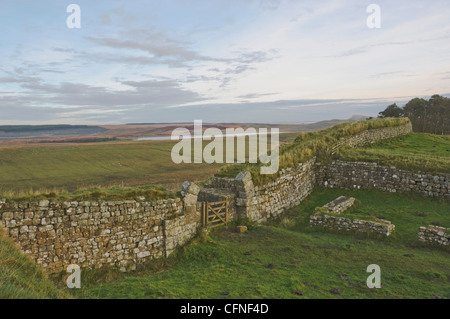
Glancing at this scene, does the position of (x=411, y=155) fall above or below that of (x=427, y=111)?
below

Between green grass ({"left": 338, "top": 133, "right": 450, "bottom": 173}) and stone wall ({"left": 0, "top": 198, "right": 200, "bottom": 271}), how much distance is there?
14062 mm

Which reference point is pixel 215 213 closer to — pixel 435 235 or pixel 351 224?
pixel 351 224

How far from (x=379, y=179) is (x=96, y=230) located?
16.9 metres

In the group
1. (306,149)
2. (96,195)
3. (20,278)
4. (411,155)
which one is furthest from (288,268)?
(411,155)

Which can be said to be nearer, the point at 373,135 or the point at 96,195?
the point at 96,195

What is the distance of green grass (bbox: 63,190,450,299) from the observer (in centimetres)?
770

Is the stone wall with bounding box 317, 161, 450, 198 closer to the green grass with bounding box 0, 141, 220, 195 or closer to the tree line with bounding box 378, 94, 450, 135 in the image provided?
the green grass with bounding box 0, 141, 220, 195

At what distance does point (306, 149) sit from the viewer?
2002cm

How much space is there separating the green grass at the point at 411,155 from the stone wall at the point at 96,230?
46.1 feet

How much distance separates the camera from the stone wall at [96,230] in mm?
8297

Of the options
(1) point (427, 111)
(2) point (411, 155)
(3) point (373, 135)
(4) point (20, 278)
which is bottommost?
(4) point (20, 278)

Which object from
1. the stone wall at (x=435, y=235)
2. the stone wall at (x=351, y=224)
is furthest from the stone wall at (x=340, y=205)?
the stone wall at (x=435, y=235)
